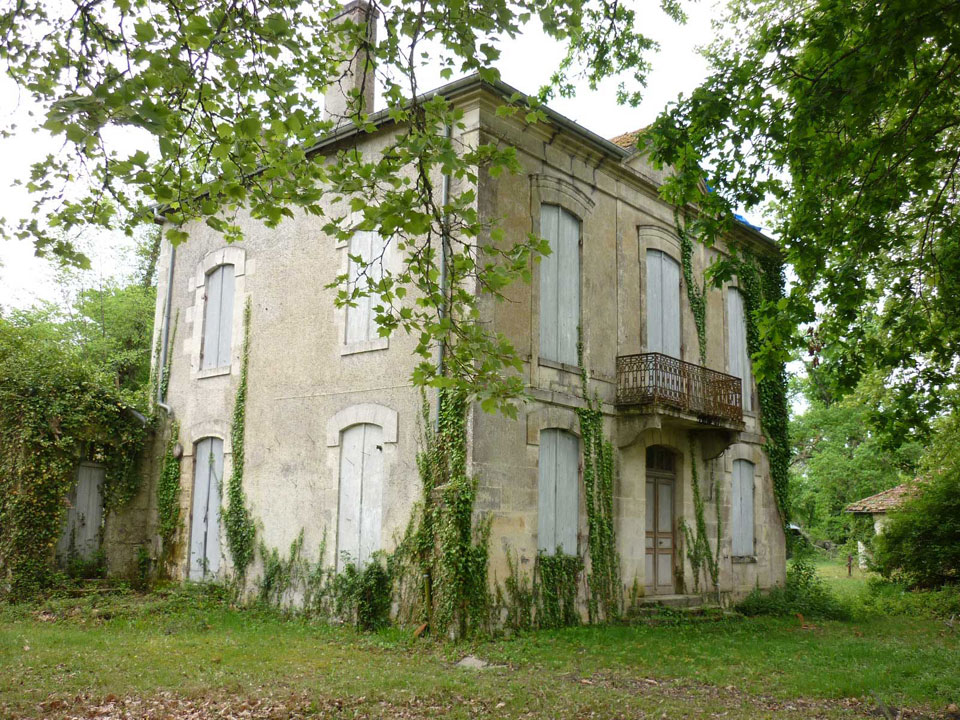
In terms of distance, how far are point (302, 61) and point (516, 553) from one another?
22.7ft

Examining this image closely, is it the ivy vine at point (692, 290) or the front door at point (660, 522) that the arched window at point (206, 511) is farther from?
the ivy vine at point (692, 290)

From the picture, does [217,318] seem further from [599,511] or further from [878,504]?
[878,504]

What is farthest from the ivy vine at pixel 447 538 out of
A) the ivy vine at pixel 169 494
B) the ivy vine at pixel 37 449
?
the ivy vine at pixel 37 449

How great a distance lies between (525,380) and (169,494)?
24.4ft

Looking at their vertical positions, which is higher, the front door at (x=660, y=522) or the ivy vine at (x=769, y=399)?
the ivy vine at (x=769, y=399)

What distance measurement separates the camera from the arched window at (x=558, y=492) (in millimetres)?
12352

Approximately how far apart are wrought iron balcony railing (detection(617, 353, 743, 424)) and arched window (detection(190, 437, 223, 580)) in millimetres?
7034

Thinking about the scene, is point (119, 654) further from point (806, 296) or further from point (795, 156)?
point (795, 156)

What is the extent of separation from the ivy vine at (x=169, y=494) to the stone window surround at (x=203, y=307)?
1.37 metres

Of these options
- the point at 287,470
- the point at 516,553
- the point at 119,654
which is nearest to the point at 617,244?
the point at 516,553

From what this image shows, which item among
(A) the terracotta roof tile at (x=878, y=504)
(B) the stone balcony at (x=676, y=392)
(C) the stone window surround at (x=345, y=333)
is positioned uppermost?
(C) the stone window surround at (x=345, y=333)

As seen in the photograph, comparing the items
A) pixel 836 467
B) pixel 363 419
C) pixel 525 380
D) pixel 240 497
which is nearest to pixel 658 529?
pixel 525 380

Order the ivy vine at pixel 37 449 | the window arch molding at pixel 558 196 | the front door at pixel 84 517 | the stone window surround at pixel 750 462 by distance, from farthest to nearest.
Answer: the stone window surround at pixel 750 462, the front door at pixel 84 517, the ivy vine at pixel 37 449, the window arch molding at pixel 558 196

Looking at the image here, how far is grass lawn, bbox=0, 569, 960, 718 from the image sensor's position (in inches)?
303
